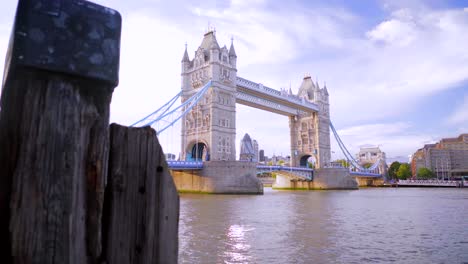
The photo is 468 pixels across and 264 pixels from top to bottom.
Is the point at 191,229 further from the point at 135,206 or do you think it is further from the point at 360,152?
the point at 360,152

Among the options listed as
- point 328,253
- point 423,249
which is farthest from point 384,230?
point 328,253

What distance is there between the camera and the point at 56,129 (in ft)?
2.95

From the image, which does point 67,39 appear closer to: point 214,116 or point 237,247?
point 237,247

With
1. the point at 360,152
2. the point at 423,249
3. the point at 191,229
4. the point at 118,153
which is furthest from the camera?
the point at 360,152

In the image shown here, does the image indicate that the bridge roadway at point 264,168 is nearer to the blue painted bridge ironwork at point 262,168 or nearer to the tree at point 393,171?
the blue painted bridge ironwork at point 262,168

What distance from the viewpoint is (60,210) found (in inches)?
35.4

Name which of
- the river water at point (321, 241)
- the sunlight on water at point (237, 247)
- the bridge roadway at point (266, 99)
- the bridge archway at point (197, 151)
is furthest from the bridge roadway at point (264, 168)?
the sunlight on water at point (237, 247)

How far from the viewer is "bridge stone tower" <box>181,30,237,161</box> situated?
36.2m

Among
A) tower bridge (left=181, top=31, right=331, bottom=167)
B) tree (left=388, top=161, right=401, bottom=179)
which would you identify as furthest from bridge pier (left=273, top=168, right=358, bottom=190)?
tree (left=388, top=161, right=401, bottom=179)

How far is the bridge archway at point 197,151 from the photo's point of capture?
36812mm

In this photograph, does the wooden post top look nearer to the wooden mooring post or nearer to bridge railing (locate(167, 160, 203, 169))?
the wooden mooring post

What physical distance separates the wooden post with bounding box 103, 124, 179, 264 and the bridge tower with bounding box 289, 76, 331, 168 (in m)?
52.9

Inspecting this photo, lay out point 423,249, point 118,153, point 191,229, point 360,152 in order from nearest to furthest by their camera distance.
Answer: point 118,153 → point 423,249 → point 191,229 → point 360,152

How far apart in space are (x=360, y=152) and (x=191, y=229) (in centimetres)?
9336
